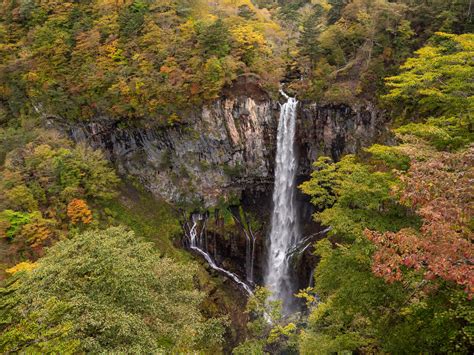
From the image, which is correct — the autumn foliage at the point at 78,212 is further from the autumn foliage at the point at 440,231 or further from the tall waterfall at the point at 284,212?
the autumn foliage at the point at 440,231

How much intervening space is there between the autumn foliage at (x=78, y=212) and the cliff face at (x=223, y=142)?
698cm

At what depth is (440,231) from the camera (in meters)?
5.75

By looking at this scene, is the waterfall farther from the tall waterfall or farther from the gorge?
the tall waterfall

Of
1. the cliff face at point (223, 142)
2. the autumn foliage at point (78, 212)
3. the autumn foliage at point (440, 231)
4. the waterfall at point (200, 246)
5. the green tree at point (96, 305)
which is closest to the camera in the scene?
the autumn foliage at point (440, 231)

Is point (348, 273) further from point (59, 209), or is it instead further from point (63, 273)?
point (59, 209)

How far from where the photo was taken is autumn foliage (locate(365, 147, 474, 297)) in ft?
17.9

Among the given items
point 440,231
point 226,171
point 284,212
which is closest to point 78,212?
point 226,171

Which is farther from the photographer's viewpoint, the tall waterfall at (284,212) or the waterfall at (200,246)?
the waterfall at (200,246)

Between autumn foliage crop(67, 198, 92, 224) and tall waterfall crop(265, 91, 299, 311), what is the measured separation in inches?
527

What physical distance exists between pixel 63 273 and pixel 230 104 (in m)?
17.4

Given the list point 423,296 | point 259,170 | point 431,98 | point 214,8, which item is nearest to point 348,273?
point 423,296

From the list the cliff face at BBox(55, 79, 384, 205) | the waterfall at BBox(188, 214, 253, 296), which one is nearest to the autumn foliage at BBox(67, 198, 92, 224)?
the cliff face at BBox(55, 79, 384, 205)

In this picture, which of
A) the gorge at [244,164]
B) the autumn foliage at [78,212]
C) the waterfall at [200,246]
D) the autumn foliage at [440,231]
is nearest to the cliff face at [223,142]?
the gorge at [244,164]

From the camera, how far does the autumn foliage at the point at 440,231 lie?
17.9ft
